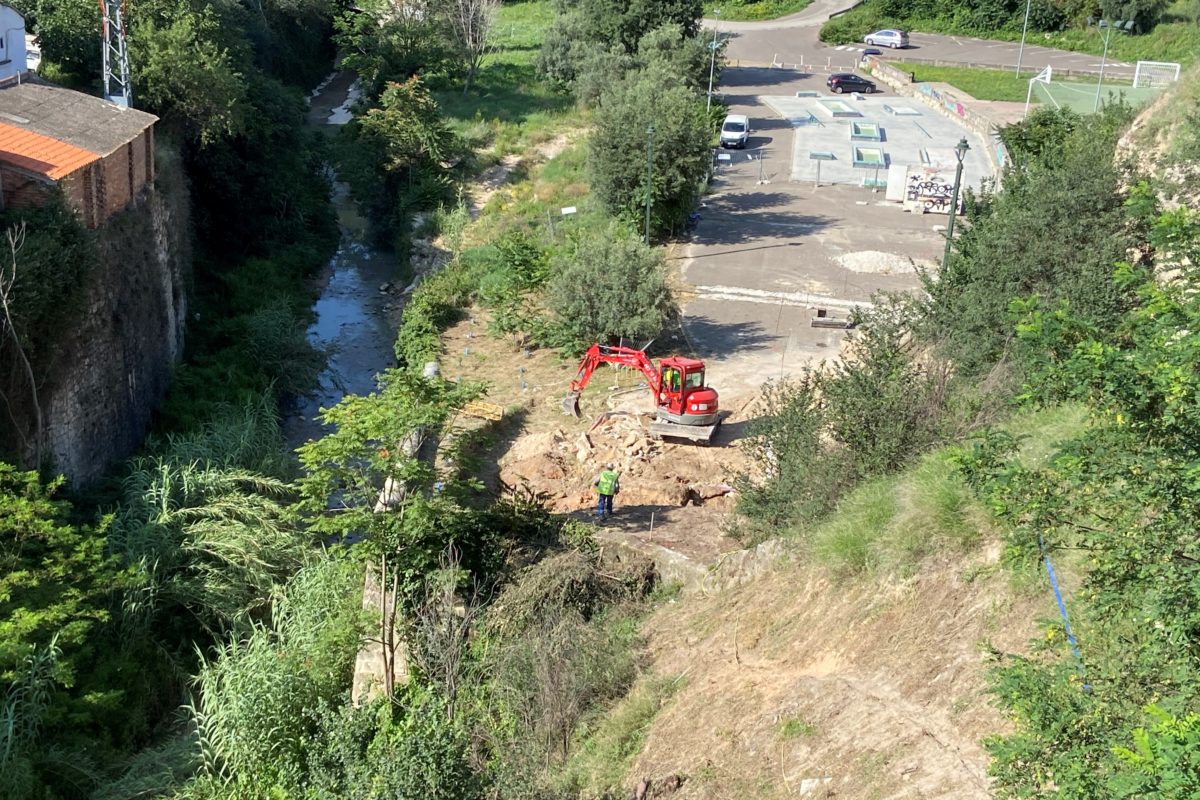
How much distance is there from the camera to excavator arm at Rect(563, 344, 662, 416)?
2370 centimetres

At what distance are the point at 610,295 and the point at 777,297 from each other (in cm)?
567

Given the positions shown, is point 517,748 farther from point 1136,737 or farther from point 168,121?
point 168,121

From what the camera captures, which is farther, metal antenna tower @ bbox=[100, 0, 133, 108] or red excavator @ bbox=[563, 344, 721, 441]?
metal antenna tower @ bbox=[100, 0, 133, 108]

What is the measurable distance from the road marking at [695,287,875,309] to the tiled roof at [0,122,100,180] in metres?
15.0

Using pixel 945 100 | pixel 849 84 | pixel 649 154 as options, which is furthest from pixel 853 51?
pixel 649 154

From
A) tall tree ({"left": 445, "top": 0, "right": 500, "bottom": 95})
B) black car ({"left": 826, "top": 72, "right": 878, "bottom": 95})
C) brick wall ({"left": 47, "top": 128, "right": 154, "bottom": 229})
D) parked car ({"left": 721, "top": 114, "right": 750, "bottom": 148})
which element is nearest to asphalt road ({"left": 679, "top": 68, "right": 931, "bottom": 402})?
parked car ({"left": 721, "top": 114, "right": 750, "bottom": 148})

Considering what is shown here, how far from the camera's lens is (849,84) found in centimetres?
5378

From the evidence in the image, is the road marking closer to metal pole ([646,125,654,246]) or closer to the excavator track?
metal pole ([646,125,654,246])

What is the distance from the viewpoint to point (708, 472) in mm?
21203

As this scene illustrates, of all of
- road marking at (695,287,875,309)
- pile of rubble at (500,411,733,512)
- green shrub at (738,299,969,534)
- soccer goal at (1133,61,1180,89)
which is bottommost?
pile of rubble at (500,411,733,512)

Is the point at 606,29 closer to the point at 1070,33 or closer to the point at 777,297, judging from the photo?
the point at 777,297

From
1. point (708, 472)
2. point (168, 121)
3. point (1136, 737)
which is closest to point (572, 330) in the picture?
point (708, 472)

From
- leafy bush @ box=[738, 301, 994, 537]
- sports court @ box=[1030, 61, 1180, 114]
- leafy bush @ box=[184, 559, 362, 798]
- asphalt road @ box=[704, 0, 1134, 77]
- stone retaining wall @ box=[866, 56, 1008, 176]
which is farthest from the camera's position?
asphalt road @ box=[704, 0, 1134, 77]

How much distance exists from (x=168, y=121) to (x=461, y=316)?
10305 millimetres
